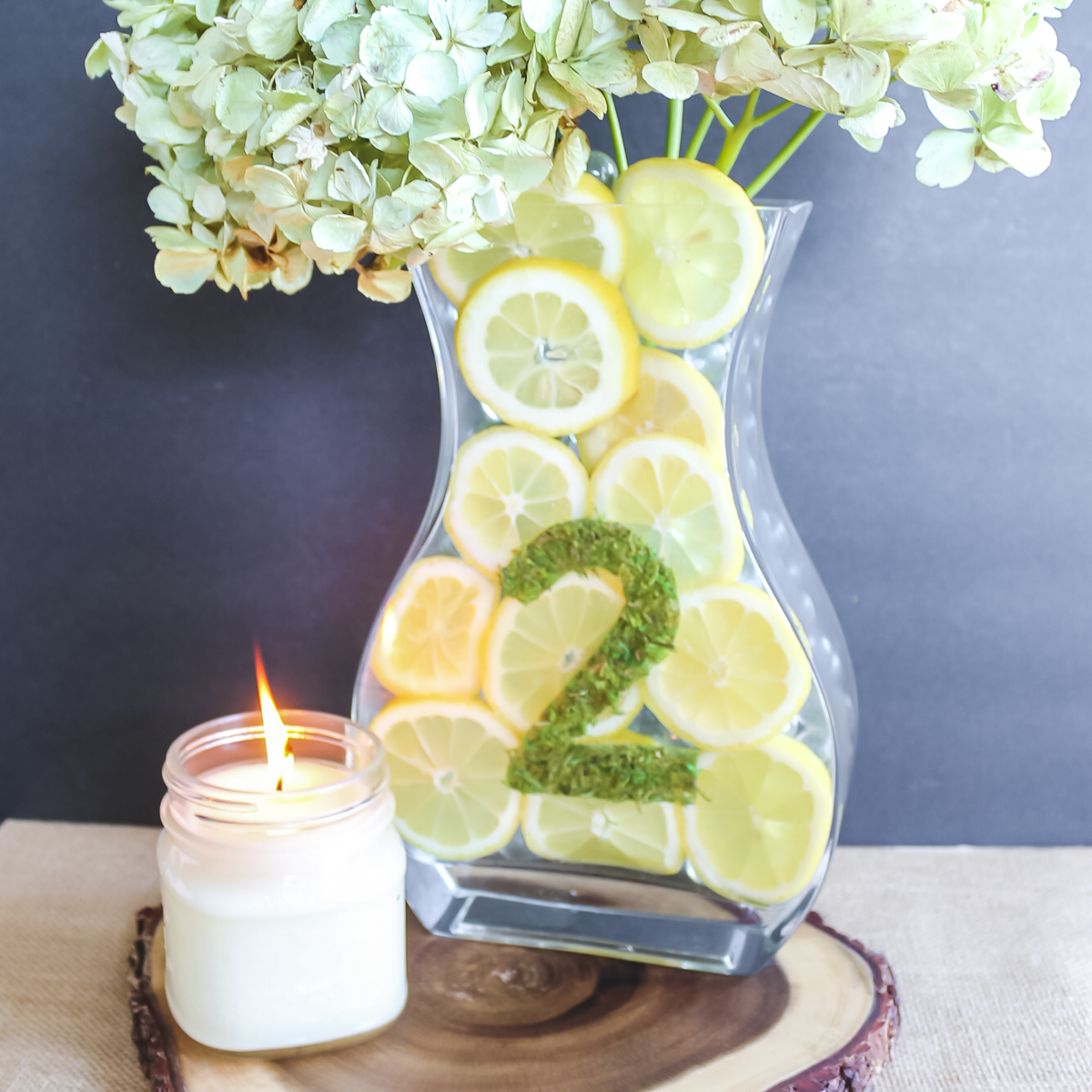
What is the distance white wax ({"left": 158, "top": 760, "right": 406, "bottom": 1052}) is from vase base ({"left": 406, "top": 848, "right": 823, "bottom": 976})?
107 mm

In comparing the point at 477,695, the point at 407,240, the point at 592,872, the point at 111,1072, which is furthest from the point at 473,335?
the point at 111,1072

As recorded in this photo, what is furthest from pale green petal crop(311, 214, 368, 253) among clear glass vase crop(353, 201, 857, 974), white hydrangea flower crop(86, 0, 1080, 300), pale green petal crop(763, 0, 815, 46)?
pale green petal crop(763, 0, 815, 46)

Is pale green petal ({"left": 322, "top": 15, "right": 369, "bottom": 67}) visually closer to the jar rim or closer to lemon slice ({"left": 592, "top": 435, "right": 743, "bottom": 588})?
lemon slice ({"left": 592, "top": 435, "right": 743, "bottom": 588})

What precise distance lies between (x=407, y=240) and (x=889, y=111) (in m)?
0.23

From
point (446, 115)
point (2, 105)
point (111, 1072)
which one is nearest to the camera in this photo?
point (446, 115)

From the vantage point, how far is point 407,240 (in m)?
0.51

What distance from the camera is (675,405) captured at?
0.59m

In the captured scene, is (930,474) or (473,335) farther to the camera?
(930,474)

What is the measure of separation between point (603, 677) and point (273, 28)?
37 centimetres

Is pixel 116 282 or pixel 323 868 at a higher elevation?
pixel 116 282

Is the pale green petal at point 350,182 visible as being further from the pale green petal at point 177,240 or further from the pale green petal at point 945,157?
the pale green petal at point 945,157

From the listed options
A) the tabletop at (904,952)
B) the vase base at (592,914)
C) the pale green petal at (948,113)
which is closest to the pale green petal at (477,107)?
the pale green petal at (948,113)

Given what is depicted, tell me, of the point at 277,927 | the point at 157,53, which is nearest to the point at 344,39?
the point at 157,53

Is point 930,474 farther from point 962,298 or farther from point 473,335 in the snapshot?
point 473,335
